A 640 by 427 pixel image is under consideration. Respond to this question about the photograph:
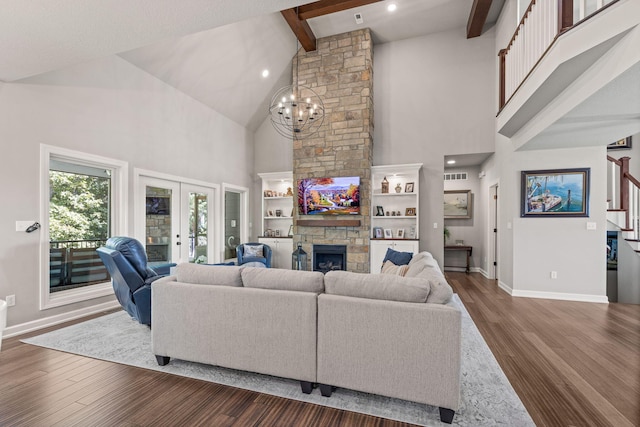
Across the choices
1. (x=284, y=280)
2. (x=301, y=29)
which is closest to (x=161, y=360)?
(x=284, y=280)

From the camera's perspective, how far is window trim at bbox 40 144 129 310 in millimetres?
3451

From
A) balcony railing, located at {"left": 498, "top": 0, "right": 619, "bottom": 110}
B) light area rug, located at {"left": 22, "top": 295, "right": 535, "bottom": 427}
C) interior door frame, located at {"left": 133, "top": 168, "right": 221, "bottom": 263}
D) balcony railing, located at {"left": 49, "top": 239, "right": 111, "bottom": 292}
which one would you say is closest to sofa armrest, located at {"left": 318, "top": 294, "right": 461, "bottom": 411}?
light area rug, located at {"left": 22, "top": 295, "right": 535, "bottom": 427}

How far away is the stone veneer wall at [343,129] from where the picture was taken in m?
5.93

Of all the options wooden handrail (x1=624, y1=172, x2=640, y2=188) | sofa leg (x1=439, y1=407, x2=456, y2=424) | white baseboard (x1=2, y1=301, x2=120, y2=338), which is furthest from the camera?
wooden handrail (x1=624, y1=172, x2=640, y2=188)

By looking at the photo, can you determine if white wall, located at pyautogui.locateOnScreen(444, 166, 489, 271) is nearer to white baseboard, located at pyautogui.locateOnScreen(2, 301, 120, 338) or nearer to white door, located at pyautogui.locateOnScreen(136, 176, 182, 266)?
white door, located at pyautogui.locateOnScreen(136, 176, 182, 266)

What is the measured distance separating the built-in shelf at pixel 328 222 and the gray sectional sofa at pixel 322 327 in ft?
11.3

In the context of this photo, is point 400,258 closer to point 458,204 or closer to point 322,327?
point 322,327

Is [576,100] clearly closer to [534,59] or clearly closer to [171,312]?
[534,59]

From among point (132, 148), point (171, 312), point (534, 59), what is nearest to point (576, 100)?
point (534, 59)

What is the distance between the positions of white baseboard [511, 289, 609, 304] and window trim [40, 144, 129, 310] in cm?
611

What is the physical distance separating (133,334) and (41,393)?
3.41ft

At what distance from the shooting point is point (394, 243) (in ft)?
19.2

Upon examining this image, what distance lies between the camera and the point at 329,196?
6055 mm

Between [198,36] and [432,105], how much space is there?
4.40m
